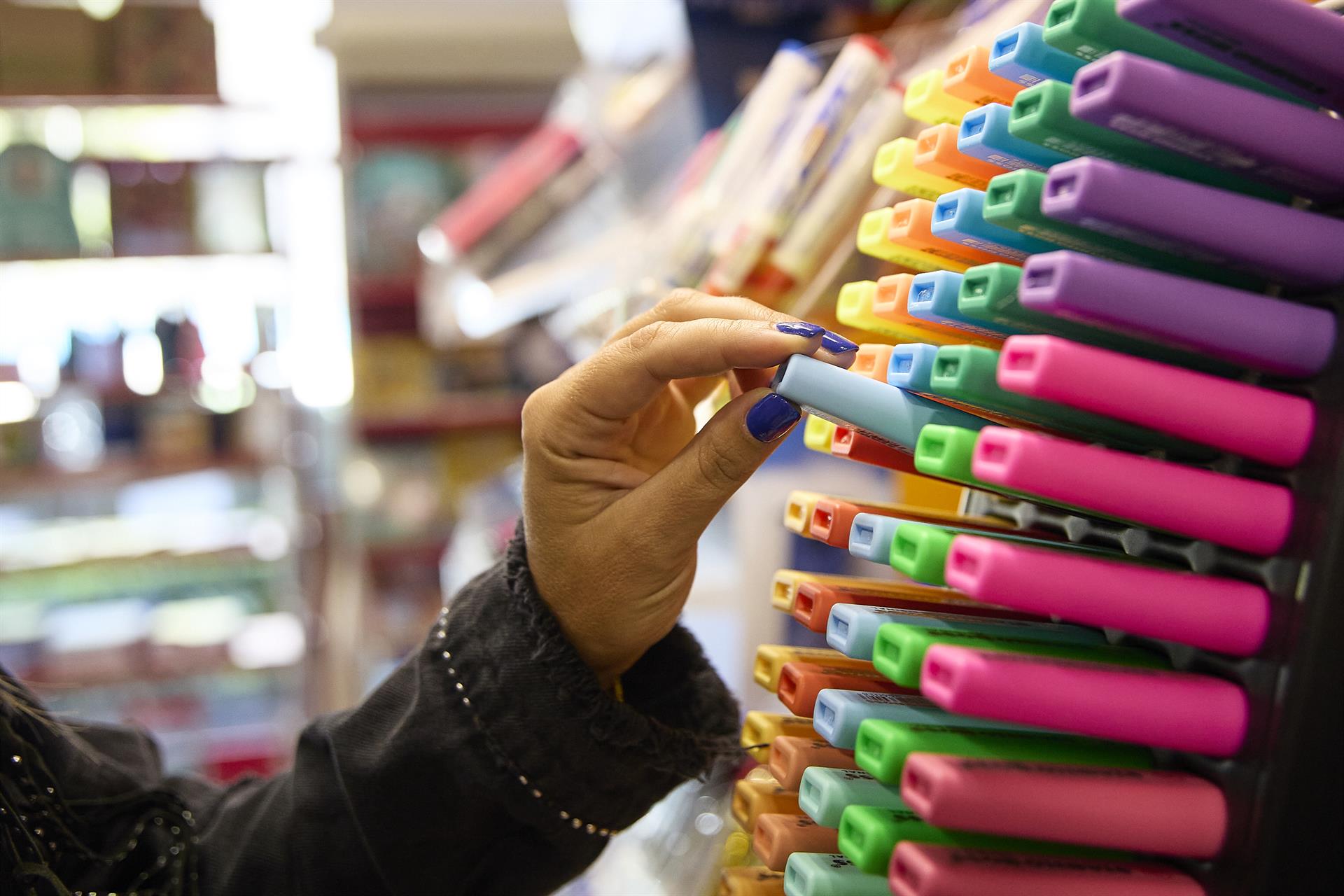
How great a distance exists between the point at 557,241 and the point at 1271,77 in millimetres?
1145

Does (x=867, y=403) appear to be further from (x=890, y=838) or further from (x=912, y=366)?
(x=890, y=838)

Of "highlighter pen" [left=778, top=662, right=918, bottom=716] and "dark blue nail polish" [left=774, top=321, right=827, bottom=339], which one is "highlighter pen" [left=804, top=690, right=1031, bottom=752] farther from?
"dark blue nail polish" [left=774, top=321, right=827, bottom=339]

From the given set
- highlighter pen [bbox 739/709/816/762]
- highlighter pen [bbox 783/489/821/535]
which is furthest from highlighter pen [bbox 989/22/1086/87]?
highlighter pen [bbox 739/709/816/762]

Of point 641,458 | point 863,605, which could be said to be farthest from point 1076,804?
point 641,458

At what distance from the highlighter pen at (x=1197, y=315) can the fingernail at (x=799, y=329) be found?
0.39 feet

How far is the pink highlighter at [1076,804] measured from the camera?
1.27 feet

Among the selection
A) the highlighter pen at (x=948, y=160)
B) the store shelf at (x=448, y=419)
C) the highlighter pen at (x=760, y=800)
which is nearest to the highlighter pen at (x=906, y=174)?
the highlighter pen at (x=948, y=160)

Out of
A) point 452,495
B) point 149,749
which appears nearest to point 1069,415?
point 149,749

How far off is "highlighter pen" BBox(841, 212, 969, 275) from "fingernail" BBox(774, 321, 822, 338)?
57mm

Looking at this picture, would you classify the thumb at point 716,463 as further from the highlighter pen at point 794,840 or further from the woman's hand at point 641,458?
the highlighter pen at point 794,840

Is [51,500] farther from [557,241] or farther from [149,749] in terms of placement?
[149,749]

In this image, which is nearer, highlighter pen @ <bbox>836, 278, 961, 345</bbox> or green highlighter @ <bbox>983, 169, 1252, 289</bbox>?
green highlighter @ <bbox>983, 169, 1252, 289</bbox>

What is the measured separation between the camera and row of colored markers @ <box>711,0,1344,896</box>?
0.38 meters

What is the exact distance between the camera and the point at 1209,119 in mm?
380
